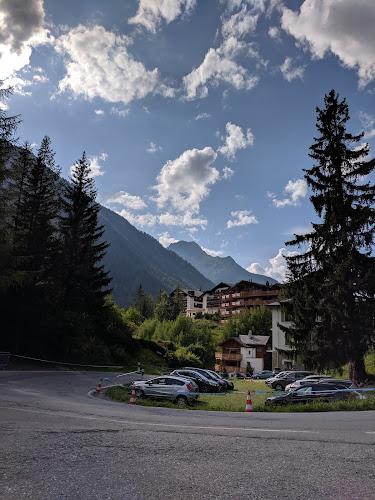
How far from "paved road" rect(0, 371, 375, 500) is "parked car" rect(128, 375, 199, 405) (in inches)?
400

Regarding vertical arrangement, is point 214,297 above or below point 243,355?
above

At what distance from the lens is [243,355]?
67.5 meters

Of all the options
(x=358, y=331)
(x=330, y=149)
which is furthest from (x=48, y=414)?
(x=330, y=149)

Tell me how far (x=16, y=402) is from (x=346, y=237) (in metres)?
22.3

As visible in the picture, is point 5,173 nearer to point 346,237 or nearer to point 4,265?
point 4,265

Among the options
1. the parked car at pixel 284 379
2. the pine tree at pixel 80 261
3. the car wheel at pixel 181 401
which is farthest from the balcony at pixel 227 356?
the car wheel at pixel 181 401

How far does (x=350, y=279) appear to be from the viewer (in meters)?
23.9

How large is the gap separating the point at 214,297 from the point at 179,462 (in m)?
138

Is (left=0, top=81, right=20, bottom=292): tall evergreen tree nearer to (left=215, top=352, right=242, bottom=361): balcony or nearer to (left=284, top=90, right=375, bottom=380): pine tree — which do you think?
(left=284, top=90, right=375, bottom=380): pine tree

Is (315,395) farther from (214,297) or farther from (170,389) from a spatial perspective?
(214,297)

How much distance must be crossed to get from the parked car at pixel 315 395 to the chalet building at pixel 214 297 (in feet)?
380

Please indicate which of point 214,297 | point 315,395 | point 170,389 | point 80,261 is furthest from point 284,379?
point 214,297

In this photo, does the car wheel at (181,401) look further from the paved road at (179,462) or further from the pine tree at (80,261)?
the pine tree at (80,261)

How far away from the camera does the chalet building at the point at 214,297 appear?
13562 cm
